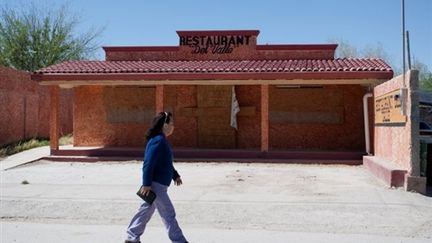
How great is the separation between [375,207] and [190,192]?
3837 mm

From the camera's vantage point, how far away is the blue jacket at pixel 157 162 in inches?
257

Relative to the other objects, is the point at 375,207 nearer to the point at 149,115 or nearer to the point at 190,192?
the point at 190,192

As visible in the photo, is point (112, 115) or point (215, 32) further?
point (215, 32)

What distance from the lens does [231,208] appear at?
32.2 ft

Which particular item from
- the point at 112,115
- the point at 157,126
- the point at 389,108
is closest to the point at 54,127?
the point at 112,115

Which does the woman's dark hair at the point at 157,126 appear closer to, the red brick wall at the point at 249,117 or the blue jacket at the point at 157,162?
the blue jacket at the point at 157,162

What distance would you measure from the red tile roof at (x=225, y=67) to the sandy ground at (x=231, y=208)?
369cm

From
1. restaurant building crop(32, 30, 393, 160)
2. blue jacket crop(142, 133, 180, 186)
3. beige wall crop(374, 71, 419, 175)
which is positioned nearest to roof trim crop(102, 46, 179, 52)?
restaurant building crop(32, 30, 393, 160)

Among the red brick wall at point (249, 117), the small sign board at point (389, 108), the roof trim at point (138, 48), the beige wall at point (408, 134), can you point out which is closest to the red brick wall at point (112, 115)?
the red brick wall at point (249, 117)

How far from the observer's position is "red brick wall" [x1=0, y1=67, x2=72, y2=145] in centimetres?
2167

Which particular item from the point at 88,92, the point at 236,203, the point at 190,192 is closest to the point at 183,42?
the point at 88,92

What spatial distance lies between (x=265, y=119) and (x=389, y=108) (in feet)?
17.5

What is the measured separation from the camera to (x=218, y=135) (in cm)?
1933

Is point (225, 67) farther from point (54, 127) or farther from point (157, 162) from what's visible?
point (157, 162)
